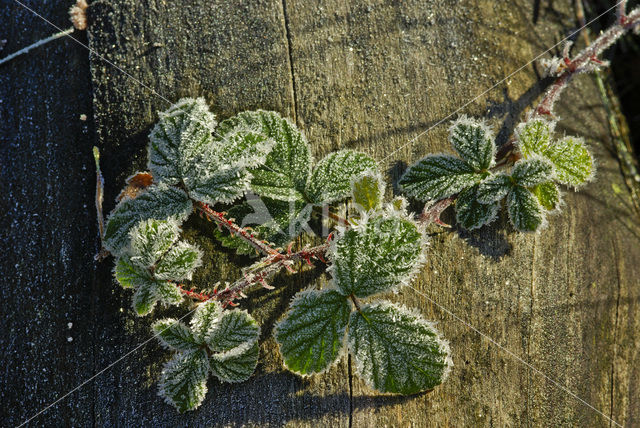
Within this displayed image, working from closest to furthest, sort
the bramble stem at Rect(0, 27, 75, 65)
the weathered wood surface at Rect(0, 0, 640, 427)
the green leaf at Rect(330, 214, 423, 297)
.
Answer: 1. the green leaf at Rect(330, 214, 423, 297)
2. the weathered wood surface at Rect(0, 0, 640, 427)
3. the bramble stem at Rect(0, 27, 75, 65)

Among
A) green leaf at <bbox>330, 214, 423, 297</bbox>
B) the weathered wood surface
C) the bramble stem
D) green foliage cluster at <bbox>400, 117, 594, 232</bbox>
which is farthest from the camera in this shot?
the bramble stem

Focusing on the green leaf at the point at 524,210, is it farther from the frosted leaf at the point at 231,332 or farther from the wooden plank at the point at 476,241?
the frosted leaf at the point at 231,332

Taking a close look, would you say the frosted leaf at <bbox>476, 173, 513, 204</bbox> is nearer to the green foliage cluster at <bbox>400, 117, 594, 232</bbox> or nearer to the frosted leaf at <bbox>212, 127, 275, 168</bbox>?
the green foliage cluster at <bbox>400, 117, 594, 232</bbox>

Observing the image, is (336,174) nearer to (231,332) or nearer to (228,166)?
(228,166)

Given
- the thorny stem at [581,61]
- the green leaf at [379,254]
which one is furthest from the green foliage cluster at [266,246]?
the thorny stem at [581,61]

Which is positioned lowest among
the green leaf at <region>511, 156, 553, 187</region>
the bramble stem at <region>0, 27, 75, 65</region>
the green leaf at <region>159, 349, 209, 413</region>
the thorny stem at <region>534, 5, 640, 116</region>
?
the green leaf at <region>159, 349, 209, 413</region>

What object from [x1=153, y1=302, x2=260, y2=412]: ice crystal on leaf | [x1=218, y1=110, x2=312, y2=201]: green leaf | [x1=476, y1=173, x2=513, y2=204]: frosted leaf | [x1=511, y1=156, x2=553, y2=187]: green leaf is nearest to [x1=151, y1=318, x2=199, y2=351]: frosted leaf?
[x1=153, y1=302, x2=260, y2=412]: ice crystal on leaf
